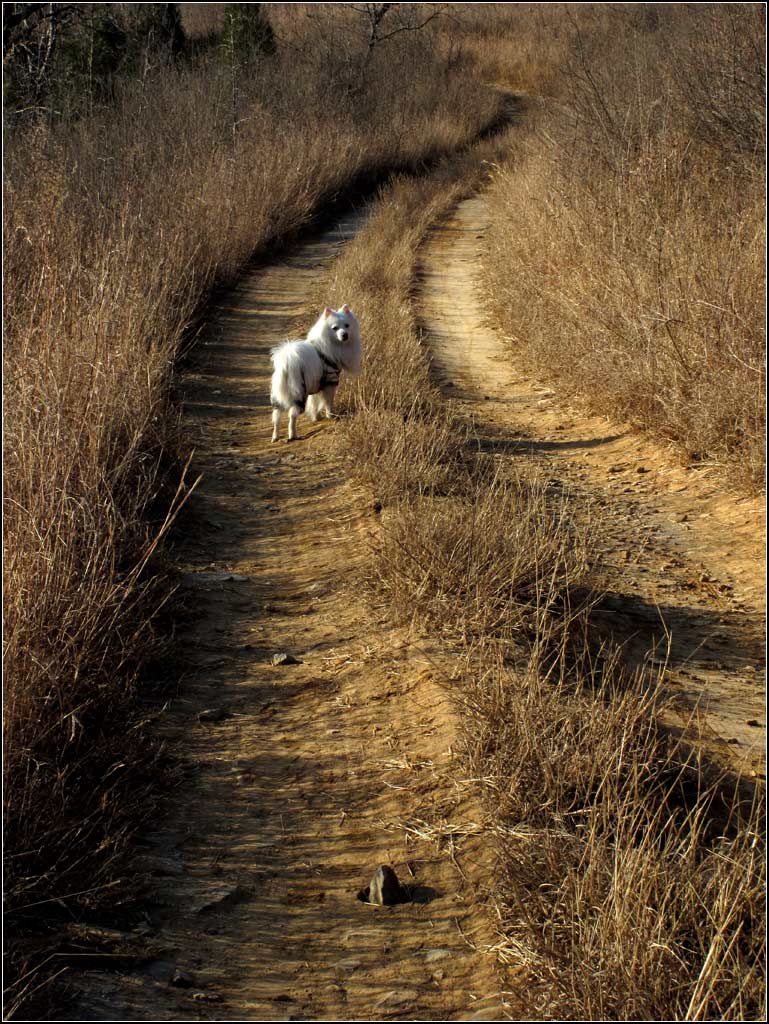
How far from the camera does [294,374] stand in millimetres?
6980

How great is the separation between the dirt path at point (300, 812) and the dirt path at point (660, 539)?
113cm

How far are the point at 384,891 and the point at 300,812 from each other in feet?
1.71

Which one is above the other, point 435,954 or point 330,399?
point 330,399

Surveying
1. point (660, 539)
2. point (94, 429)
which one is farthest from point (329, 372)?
point (94, 429)

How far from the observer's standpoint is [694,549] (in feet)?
18.6

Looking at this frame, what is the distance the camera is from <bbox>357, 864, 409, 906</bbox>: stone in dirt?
10.0 feet

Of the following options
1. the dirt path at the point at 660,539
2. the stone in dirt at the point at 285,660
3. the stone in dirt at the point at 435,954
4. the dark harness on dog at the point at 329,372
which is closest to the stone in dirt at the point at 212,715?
the stone in dirt at the point at 285,660

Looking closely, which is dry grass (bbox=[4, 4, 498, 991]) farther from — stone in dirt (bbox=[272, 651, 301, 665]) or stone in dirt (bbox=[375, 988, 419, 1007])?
stone in dirt (bbox=[375, 988, 419, 1007])

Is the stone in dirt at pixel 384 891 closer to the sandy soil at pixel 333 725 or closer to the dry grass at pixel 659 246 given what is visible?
the sandy soil at pixel 333 725

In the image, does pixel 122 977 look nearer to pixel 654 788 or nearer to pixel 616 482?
pixel 654 788

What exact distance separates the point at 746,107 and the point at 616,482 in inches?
162

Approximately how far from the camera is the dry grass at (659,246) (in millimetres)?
6461

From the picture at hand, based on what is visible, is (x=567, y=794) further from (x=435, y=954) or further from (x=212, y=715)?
(x=212, y=715)

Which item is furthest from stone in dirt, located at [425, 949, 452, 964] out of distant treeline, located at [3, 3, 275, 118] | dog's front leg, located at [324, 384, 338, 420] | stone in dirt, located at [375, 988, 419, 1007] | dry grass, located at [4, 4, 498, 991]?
distant treeline, located at [3, 3, 275, 118]
